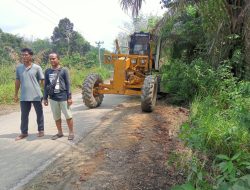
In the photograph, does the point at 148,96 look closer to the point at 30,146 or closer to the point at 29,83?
the point at 29,83

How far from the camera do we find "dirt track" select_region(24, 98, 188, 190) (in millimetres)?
5016

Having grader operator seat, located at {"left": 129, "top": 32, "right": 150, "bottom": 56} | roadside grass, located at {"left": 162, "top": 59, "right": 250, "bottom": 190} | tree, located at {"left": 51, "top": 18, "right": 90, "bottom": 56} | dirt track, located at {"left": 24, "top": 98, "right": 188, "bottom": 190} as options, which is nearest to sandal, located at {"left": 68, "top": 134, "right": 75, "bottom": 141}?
dirt track, located at {"left": 24, "top": 98, "right": 188, "bottom": 190}

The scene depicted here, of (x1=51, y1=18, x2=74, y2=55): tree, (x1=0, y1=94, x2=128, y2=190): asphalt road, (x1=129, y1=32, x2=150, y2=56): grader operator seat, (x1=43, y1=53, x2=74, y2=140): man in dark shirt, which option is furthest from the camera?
(x1=51, y1=18, x2=74, y2=55): tree

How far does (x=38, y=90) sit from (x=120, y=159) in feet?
8.47

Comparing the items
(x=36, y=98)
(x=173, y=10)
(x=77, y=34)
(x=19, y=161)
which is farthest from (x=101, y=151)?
(x=77, y=34)

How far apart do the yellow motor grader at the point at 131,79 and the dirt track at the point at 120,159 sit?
4.05 ft

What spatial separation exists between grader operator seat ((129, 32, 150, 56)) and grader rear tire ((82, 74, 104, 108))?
2.41 m

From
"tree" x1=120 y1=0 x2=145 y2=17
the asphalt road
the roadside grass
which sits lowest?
the asphalt road

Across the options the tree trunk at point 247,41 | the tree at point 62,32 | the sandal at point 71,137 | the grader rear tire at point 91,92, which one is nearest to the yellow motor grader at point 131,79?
the grader rear tire at point 91,92

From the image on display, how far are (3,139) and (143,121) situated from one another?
330 cm

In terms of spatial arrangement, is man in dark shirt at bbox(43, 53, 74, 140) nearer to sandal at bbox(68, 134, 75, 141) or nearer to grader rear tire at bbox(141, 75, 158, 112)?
sandal at bbox(68, 134, 75, 141)

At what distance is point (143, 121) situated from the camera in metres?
9.12

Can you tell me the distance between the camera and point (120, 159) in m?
6.03

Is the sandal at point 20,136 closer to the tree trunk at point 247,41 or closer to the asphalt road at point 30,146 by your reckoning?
the asphalt road at point 30,146
